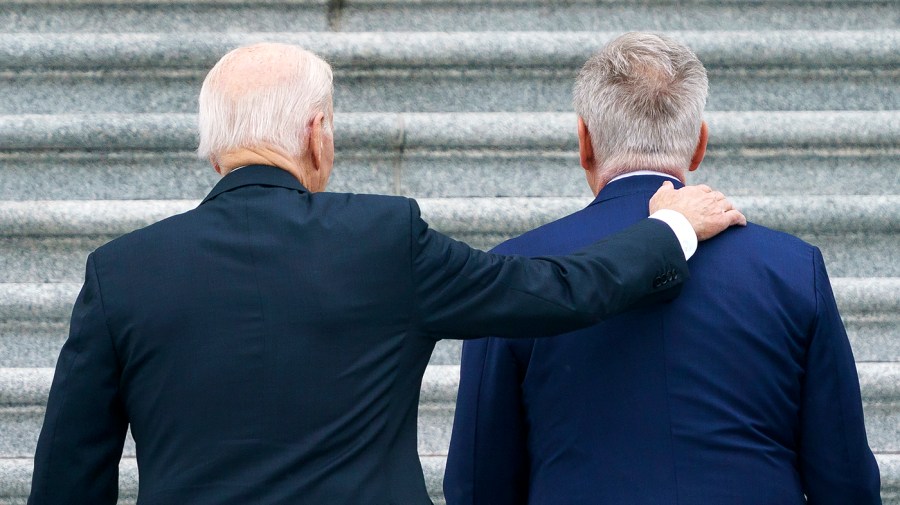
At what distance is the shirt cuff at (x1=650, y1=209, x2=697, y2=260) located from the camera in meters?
1.98

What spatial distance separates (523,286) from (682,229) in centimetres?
30

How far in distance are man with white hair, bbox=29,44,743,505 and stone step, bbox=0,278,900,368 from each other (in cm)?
147

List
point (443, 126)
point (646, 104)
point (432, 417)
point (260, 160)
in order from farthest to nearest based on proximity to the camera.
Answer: point (443, 126) → point (432, 417) → point (646, 104) → point (260, 160)

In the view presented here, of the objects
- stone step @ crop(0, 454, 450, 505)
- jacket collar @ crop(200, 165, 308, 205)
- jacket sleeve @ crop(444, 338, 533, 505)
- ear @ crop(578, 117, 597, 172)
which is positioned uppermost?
ear @ crop(578, 117, 597, 172)

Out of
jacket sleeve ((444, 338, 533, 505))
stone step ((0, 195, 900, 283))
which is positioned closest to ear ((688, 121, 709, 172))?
jacket sleeve ((444, 338, 533, 505))

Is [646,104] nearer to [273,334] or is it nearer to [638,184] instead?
[638,184]

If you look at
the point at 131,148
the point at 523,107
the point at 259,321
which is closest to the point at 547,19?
the point at 523,107

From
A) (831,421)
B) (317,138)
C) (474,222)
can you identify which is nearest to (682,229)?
(831,421)

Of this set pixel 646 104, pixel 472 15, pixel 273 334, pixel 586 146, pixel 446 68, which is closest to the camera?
pixel 273 334

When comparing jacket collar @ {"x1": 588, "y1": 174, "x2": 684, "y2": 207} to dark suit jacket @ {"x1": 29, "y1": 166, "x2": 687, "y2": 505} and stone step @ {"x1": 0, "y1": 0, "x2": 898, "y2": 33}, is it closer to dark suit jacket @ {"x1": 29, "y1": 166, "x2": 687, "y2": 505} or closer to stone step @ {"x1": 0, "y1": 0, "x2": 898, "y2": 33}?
dark suit jacket @ {"x1": 29, "y1": 166, "x2": 687, "y2": 505}

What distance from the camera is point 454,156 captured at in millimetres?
3500

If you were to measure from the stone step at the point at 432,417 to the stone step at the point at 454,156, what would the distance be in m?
0.60

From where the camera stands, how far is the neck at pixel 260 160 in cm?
193

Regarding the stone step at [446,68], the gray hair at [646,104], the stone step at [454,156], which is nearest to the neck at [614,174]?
the gray hair at [646,104]
